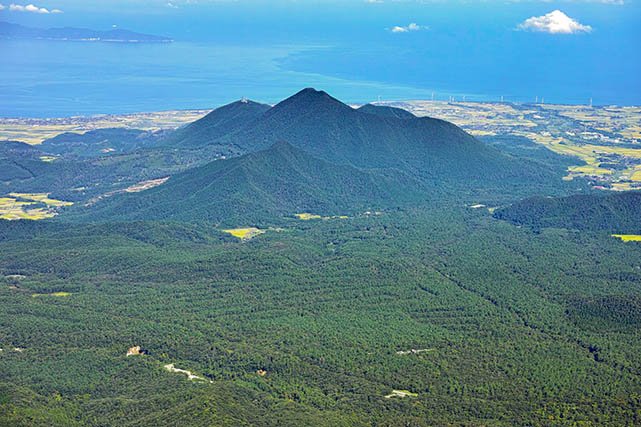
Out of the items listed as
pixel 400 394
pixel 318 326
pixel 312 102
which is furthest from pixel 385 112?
pixel 400 394

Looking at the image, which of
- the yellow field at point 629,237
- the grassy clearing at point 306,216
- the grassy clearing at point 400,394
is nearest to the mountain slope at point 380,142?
the grassy clearing at point 306,216

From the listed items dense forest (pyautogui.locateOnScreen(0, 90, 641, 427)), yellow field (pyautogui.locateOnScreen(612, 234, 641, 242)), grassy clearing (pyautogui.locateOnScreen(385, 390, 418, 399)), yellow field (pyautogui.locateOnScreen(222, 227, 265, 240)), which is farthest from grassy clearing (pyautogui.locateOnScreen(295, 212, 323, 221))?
grassy clearing (pyautogui.locateOnScreen(385, 390, 418, 399))

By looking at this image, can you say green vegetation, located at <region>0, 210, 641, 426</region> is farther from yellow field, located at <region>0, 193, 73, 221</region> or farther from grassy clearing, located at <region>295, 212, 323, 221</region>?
yellow field, located at <region>0, 193, 73, 221</region>

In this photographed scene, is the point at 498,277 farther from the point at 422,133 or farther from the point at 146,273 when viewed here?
the point at 422,133

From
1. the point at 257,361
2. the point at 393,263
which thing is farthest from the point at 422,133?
the point at 257,361

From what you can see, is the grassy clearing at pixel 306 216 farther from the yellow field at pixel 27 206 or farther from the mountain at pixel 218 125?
the mountain at pixel 218 125

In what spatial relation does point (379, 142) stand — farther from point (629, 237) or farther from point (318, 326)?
point (318, 326)
